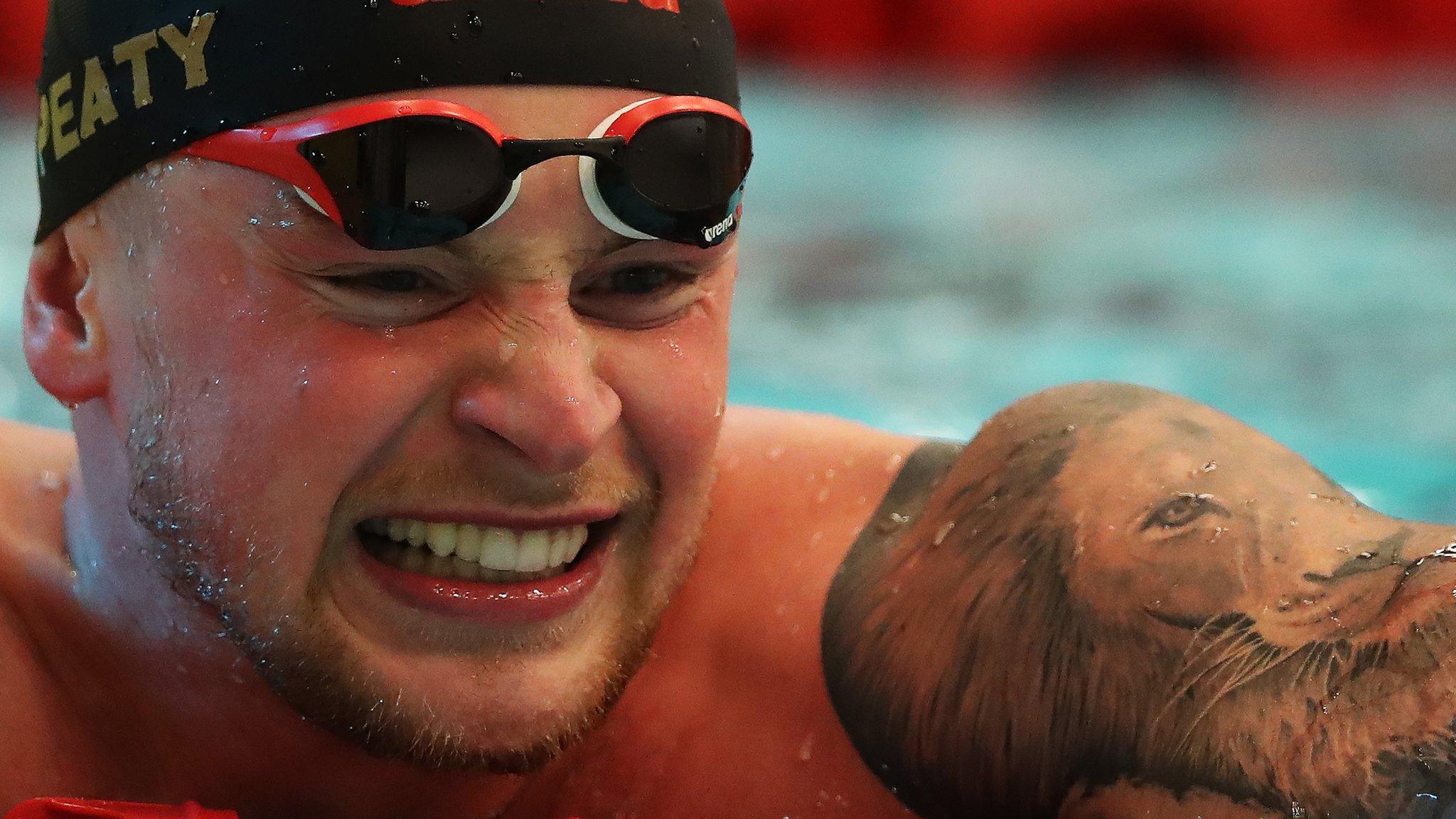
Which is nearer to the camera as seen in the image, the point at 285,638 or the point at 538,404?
the point at 538,404

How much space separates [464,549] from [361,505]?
0.36 feet

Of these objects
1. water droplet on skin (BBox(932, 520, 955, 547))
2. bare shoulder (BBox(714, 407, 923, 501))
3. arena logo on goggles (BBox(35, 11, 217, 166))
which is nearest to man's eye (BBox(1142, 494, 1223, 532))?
water droplet on skin (BBox(932, 520, 955, 547))

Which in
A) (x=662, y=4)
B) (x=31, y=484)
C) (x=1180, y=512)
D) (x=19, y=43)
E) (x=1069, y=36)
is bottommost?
(x=31, y=484)

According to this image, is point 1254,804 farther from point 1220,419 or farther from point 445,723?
point 445,723

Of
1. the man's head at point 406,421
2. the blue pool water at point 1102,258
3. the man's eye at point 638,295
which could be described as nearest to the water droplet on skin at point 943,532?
the man's head at point 406,421

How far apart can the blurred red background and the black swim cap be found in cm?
300

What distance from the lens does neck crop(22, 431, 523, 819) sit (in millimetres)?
1432

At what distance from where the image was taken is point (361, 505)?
1.22 m

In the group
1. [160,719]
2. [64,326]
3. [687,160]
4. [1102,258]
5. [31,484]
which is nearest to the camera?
[687,160]

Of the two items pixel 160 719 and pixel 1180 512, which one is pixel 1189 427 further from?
pixel 160 719

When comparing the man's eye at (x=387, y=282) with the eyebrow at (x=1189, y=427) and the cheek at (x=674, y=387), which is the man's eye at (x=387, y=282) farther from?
the eyebrow at (x=1189, y=427)

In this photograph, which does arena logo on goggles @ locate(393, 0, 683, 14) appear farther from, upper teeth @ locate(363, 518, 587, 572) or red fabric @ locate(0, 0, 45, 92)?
red fabric @ locate(0, 0, 45, 92)

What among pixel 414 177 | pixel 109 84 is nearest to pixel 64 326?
pixel 109 84

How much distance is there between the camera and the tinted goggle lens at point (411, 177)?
3.61 feet
